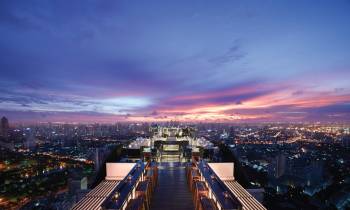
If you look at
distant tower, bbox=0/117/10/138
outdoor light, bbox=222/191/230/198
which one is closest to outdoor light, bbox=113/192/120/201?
outdoor light, bbox=222/191/230/198

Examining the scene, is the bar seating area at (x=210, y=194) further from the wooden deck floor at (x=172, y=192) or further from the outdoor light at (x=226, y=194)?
the wooden deck floor at (x=172, y=192)

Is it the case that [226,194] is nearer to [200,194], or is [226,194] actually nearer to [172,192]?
[200,194]

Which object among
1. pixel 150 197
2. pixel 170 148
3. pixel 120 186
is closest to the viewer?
pixel 120 186

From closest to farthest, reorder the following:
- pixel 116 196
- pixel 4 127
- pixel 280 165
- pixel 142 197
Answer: pixel 116 196 → pixel 142 197 → pixel 280 165 → pixel 4 127

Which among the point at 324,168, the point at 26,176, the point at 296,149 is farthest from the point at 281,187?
the point at 26,176

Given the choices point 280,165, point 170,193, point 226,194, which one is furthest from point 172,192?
point 280,165

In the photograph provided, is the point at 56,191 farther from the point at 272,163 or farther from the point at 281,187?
the point at 272,163
